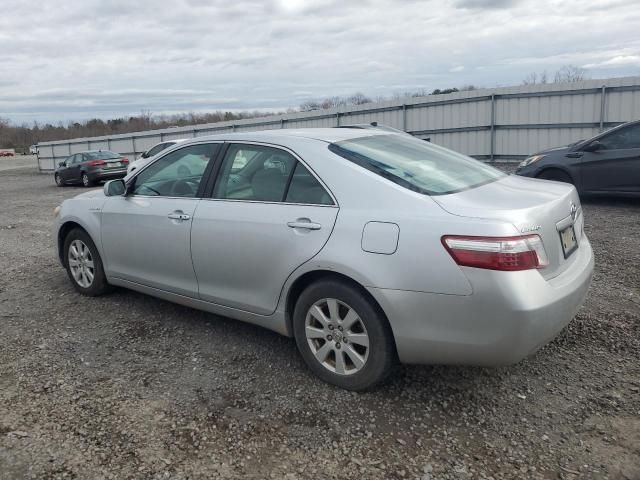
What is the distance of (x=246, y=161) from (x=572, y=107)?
44.1 feet

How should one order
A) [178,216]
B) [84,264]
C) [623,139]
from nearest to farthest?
[178,216] < [84,264] < [623,139]

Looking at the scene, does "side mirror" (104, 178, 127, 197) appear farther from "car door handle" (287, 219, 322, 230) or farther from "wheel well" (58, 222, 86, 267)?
"car door handle" (287, 219, 322, 230)

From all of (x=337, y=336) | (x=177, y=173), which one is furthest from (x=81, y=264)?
(x=337, y=336)

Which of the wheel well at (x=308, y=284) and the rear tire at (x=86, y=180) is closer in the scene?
the wheel well at (x=308, y=284)

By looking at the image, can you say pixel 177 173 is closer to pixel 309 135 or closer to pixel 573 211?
pixel 309 135

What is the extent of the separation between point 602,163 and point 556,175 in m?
0.73

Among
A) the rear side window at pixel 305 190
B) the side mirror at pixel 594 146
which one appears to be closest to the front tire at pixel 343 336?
the rear side window at pixel 305 190

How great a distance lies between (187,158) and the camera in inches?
179

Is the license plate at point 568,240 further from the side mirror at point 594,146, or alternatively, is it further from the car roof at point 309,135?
the side mirror at point 594,146

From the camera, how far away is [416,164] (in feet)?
12.0

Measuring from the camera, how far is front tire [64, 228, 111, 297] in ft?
17.0

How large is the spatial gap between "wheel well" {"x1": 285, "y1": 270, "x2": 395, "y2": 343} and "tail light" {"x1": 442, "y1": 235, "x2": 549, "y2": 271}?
1.78ft

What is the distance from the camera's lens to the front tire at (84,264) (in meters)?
5.19

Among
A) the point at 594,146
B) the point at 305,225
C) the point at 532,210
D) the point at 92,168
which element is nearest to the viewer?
the point at 532,210
